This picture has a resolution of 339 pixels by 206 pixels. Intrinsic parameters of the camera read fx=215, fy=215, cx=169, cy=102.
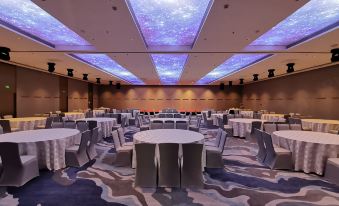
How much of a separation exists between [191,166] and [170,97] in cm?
2014

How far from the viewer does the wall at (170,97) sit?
78.8 feet

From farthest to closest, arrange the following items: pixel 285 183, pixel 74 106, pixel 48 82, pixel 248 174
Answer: pixel 74 106
pixel 48 82
pixel 248 174
pixel 285 183

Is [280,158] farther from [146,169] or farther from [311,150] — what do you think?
[146,169]

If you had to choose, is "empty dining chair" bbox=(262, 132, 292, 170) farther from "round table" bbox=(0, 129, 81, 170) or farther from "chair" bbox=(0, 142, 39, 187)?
"chair" bbox=(0, 142, 39, 187)

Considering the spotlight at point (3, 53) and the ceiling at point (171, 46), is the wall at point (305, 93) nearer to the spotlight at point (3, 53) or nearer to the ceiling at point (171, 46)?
the ceiling at point (171, 46)

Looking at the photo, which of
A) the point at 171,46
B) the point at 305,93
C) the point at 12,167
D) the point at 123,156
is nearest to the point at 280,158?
the point at 123,156

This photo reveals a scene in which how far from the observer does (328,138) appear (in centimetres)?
523

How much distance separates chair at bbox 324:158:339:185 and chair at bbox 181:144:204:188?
2.68 meters

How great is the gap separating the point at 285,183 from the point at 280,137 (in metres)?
1.52

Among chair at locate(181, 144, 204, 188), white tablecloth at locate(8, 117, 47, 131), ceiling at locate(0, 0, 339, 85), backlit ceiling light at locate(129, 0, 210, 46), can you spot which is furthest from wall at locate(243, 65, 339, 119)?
white tablecloth at locate(8, 117, 47, 131)

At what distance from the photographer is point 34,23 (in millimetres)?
6191

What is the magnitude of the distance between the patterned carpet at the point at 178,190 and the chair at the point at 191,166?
6.7 inches

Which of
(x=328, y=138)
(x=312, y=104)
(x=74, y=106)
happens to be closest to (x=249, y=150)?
(x=328, y=138)

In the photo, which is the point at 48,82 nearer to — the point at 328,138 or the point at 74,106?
the point at 74,106
